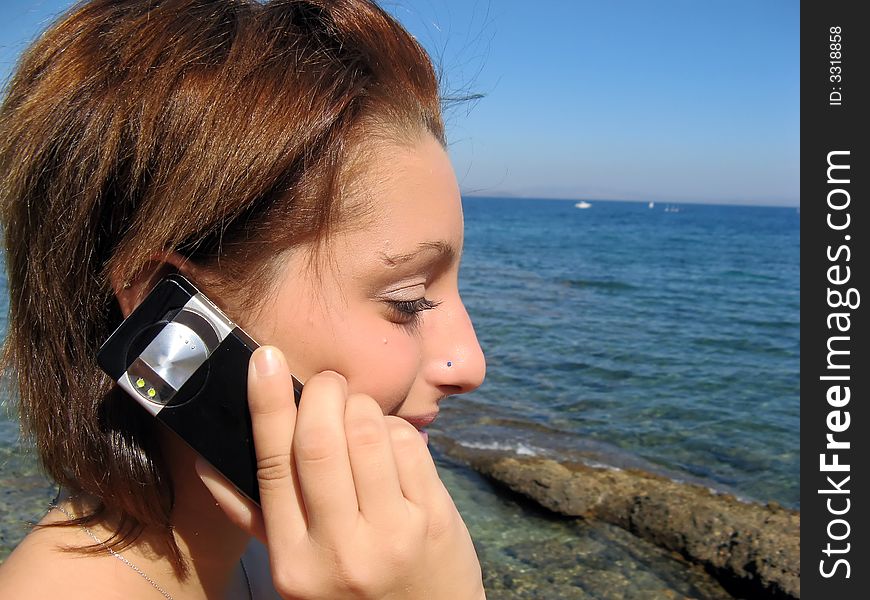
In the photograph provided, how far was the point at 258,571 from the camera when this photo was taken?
95.0 inches

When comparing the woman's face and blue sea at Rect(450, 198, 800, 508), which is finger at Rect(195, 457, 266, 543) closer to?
the woman's face

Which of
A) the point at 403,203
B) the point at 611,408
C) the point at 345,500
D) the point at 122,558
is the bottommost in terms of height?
the point at 611,408

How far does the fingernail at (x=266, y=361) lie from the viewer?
1460 millimetres

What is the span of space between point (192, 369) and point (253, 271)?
0.85 feet

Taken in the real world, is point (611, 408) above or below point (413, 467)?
below

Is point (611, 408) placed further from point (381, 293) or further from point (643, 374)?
point (381, 293)

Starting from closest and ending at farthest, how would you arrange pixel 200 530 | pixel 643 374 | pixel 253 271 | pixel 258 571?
pixel 253 271 < pixel 200 530 < pixel 258 571 < pixel 643 374

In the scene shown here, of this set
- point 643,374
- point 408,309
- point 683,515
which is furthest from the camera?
point 643,374

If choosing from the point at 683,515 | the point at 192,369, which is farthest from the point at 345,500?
the point at 683,515

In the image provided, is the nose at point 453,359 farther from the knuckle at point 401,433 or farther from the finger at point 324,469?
the finger at point 324,469

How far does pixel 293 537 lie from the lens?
55.8 inches
